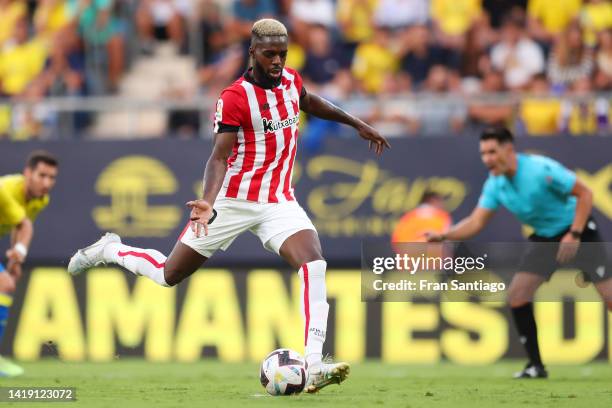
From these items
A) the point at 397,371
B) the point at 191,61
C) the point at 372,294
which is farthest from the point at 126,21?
the point at 397,371

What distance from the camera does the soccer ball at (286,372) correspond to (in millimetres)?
9000

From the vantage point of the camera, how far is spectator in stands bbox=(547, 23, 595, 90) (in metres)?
15.9

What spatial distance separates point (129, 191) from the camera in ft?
51.8

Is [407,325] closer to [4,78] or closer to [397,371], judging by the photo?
[397,371]

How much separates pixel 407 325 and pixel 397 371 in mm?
2013

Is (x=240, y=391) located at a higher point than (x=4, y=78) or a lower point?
lower

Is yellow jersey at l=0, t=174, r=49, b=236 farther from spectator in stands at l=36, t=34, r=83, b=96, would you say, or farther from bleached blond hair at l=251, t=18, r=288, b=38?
spectator in stands at l=36, t=34, r=83, b=96

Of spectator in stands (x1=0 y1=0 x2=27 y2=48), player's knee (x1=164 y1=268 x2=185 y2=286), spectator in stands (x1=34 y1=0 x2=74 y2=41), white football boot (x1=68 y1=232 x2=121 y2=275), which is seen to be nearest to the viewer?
player's knee (x1=164 y1=268 x2=185 y2=286)

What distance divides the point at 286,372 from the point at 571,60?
829 cm

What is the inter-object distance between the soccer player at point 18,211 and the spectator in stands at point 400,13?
617cm

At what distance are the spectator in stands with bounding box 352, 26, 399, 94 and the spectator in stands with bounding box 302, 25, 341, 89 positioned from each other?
0.30 metres

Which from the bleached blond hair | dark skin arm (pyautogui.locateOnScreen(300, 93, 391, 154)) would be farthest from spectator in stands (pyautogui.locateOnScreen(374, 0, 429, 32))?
the bleached blond hair

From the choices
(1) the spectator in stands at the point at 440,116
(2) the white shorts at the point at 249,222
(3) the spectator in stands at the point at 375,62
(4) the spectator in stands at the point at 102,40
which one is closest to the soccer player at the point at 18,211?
(2) the white shorts at the point at 249,222

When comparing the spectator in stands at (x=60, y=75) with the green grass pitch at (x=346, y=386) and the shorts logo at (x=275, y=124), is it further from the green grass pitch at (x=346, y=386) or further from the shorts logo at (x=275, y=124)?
the shorts logo at (x=275, y=124)
